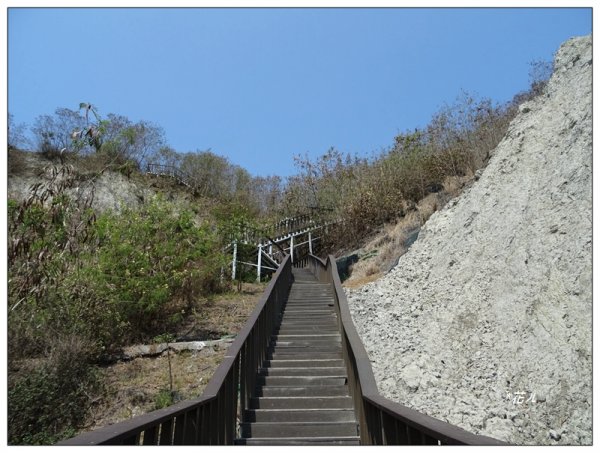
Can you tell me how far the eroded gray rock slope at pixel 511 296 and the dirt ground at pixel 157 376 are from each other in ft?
12.0

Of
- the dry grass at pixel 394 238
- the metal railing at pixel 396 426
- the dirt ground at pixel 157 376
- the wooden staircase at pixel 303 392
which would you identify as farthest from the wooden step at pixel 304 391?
the dry grass at pixel 394 238

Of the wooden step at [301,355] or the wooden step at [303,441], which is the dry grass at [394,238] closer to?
the wooden step at [301,355]

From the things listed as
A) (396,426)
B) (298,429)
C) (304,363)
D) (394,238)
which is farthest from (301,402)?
(394,238)

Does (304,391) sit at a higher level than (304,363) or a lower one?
lower

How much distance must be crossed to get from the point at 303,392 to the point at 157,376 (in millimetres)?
4453

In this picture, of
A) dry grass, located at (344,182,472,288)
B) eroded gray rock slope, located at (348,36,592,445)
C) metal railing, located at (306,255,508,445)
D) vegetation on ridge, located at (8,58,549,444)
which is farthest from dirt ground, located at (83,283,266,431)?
dry grass, located at (344,182,472,288)

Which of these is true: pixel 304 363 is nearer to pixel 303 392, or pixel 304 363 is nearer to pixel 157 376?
pixel 303 392

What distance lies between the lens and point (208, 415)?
4543 millimetres

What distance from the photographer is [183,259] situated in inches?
577

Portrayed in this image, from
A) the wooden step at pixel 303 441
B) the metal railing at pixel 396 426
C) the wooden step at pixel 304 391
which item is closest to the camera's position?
the metal railing at pixel 396 426

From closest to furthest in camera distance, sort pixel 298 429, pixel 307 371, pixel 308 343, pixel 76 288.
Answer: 1. pixel 298 429
2. pixel 307 371
3. pixel 308 343
4. pixel 76 288

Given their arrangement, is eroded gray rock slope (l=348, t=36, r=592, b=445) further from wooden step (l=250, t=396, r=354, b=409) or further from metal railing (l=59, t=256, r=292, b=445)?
metal railing (l=59, t=256, r=292, b=445)

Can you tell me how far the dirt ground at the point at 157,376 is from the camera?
9352 mm

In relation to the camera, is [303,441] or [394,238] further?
[394,238]
